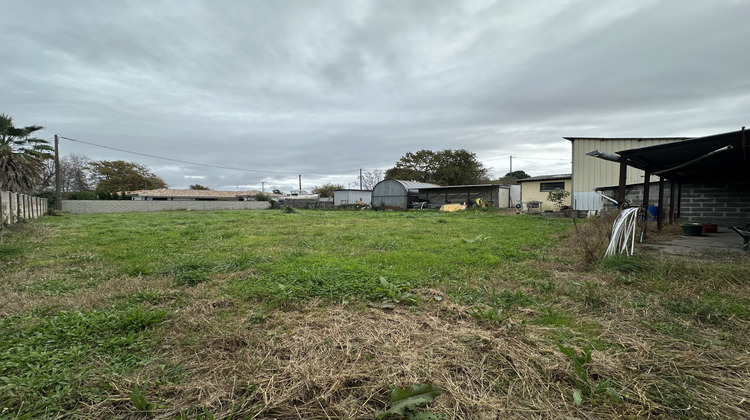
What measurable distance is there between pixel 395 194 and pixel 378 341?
26894 millimetres

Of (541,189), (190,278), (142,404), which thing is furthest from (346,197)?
(142,404)

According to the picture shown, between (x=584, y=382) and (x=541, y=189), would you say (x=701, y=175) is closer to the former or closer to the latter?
(x=584, y=382)

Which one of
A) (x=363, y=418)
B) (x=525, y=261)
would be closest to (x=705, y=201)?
(x=525, y=261)

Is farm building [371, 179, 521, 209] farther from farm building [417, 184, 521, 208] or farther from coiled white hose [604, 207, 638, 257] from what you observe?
coiled white hose [604, 207, 638, 257]

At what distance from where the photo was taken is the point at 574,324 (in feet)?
9.02

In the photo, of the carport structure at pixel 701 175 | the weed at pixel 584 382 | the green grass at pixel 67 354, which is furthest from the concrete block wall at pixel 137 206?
the carport structure at pixel 701 175

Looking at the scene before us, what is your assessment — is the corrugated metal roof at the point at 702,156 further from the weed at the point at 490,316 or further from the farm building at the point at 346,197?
the farm building at the point at 346,197

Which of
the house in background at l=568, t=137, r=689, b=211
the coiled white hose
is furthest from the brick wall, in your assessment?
the coiled white hose

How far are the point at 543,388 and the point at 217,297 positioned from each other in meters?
3.22

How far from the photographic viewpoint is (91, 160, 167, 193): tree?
45031 millimetres

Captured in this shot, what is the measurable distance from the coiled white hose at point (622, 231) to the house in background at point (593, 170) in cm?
1334

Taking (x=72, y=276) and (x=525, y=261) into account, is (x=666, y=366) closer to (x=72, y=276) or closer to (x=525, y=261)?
(x=525, y=261)

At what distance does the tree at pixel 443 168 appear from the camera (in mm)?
40625

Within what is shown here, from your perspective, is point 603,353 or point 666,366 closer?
point 666,366
